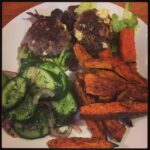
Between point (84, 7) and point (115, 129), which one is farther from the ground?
point (84, 7)

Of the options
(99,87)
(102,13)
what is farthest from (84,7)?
(99,87)

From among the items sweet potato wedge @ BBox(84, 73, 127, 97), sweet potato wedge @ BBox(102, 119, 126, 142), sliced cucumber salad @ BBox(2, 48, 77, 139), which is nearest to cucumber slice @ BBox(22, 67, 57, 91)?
sliced cucumber salad @ BBox(2, 48, 77, 139)

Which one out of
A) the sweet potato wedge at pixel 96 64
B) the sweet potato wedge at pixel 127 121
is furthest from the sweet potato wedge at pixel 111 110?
the sweet potato wedge at pixel 96 64

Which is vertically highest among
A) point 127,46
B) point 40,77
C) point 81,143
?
point 127,46

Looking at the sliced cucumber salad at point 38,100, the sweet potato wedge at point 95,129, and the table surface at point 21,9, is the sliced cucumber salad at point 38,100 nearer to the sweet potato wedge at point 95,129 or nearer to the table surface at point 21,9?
the sweet potato wedge at point 95,129

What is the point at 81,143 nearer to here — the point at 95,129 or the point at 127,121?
the point at 95,129
